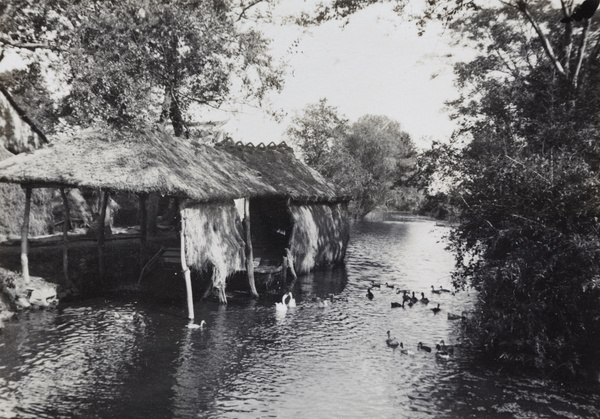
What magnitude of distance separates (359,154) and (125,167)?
45420mm

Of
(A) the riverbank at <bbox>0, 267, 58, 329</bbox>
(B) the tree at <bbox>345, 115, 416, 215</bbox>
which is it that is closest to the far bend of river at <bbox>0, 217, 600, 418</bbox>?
(A) the riverbank at <bbox>0, 267, 58, 329</bbox>

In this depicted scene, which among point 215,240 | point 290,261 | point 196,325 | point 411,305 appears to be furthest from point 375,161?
point 196,325

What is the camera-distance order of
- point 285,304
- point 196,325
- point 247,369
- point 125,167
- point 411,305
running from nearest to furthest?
point 247,369, point 196,325, point 125,167, point 285,304, point 411,305

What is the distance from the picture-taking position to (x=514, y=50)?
64.7 feet

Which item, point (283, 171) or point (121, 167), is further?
point (283, 171)

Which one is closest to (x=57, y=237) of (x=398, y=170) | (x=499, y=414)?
(x=499, y=414)

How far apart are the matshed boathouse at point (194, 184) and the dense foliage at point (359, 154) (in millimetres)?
27068

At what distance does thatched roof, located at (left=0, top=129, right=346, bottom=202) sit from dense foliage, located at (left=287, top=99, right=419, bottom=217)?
32.7 metres

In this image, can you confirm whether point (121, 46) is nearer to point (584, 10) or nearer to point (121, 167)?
point (121, 167)

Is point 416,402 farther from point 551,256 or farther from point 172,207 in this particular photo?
point 172,207

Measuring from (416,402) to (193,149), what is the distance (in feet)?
40.1

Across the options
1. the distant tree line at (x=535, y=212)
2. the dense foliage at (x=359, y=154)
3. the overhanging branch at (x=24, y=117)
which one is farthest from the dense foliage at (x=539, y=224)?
the dense foliage at (x=359, y=154)

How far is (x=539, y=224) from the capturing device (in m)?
11.2

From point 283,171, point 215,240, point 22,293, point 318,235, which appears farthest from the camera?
Result: point 318,235
